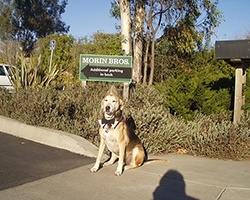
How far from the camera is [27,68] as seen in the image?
11.3 m

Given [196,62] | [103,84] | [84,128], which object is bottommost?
[84,128]

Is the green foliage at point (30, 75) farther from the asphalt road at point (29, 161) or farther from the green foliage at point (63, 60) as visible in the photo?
the asphalt road at point (29, 161)

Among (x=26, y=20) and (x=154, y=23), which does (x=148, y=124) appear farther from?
(x=26, y=20)

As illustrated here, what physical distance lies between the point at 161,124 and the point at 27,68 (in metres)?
5.28

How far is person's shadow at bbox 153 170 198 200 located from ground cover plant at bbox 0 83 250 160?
1.58 m

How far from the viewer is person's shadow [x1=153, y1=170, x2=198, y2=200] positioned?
490 centimetres

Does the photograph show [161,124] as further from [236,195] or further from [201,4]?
[201,4]

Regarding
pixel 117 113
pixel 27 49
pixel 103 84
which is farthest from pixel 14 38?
pixel 117 113

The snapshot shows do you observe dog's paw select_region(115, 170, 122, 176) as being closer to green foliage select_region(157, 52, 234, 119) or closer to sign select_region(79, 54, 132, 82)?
green foliage select_region(157, 52, 234, 119)

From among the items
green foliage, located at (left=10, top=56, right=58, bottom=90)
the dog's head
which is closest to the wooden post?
the dog's head

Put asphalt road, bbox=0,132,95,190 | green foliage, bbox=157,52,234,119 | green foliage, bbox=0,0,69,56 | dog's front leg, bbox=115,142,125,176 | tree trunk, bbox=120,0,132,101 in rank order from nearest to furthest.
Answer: asphalt road, bbox=0,132,95,190, dog's front leg, bbox=115,142,125,176, green foliage, bbox=157,52,234,119, tree trunk, bbox=120,0,132,101, green foliage, bbox=0,0,69,56

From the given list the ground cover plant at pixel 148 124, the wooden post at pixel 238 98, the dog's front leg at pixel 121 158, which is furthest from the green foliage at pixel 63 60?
the dog's front leg at pixel 121 158

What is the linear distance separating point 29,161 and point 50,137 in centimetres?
130

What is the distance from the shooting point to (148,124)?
7848 millimetres
